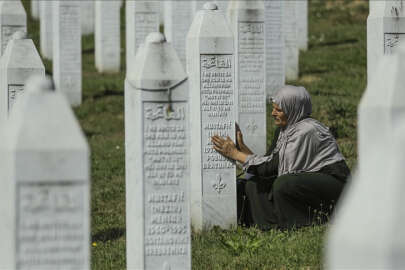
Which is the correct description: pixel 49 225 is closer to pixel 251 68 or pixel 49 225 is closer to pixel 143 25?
pixel 251 68

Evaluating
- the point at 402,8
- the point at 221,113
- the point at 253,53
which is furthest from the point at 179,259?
the point at 253,53

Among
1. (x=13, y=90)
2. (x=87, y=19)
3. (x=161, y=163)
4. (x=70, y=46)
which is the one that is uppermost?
(x=87, y=19)

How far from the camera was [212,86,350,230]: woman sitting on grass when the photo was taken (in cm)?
895

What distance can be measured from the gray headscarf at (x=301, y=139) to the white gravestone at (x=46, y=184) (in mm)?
4411

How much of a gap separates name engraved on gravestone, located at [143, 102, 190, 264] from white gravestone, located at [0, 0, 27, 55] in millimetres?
6663

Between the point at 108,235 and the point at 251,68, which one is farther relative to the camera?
the point at 251,68

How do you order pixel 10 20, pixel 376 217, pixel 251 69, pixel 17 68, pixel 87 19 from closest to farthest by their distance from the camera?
pixel 376 217 < pixel 17 68 < pixel 251 69 < pixel 10 20 < pixel 87 19

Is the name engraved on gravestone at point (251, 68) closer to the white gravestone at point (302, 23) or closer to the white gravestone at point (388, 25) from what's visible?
the white gravestone at point (388, 25)

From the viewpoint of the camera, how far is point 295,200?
354 inches

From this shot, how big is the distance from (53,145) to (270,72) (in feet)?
38.0

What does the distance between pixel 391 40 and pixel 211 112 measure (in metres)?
2.33

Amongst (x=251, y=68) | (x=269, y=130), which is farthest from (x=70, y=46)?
(x=251, y=68)

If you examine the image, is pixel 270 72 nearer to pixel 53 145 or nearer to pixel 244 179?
pixel 244 179

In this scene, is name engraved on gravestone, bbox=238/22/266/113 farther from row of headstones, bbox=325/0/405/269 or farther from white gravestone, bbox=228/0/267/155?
row of headstones, bbox=325/0/405/269
